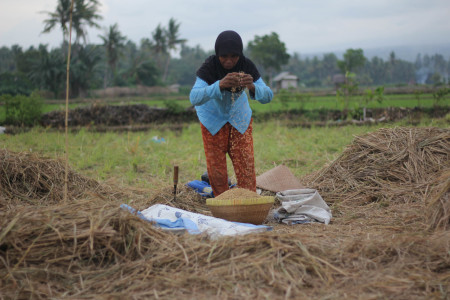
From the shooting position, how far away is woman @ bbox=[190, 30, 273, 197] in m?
3.27

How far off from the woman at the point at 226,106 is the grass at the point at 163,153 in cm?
135

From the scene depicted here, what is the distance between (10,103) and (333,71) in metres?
80.8

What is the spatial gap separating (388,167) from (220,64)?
1855 millimetres

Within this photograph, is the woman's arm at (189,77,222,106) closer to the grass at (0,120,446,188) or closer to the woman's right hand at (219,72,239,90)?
the woman's right hand at (219,72,239,90)

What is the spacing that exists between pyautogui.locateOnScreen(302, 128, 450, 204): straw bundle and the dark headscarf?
1.39 m

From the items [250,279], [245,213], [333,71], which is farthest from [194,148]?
[333,71]

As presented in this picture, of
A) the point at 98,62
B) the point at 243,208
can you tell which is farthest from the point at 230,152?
the point at 98,62

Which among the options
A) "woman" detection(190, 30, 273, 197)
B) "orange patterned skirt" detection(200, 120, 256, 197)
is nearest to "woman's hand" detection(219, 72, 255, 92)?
"woman" detection(190, 30, 273, 197)

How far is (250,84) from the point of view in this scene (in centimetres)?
322

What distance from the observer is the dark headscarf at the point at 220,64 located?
326 cm

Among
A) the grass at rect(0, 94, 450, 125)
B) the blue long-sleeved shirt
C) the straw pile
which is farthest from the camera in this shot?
the grass at rect(0, 94, 450, 125)

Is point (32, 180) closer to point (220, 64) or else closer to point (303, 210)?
point (220, 64)

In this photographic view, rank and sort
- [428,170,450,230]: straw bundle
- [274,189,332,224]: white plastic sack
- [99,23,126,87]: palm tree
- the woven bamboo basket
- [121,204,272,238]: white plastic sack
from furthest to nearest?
1. [99,23,126,87]: palm tree
2. [274,189,332,224]: white plastic sack
3. the woven bamboo basket
4. [121,204,272,238]: white plastic sack
5. [428,170,450,230]: straw bundle

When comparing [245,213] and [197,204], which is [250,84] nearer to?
[245,213]
